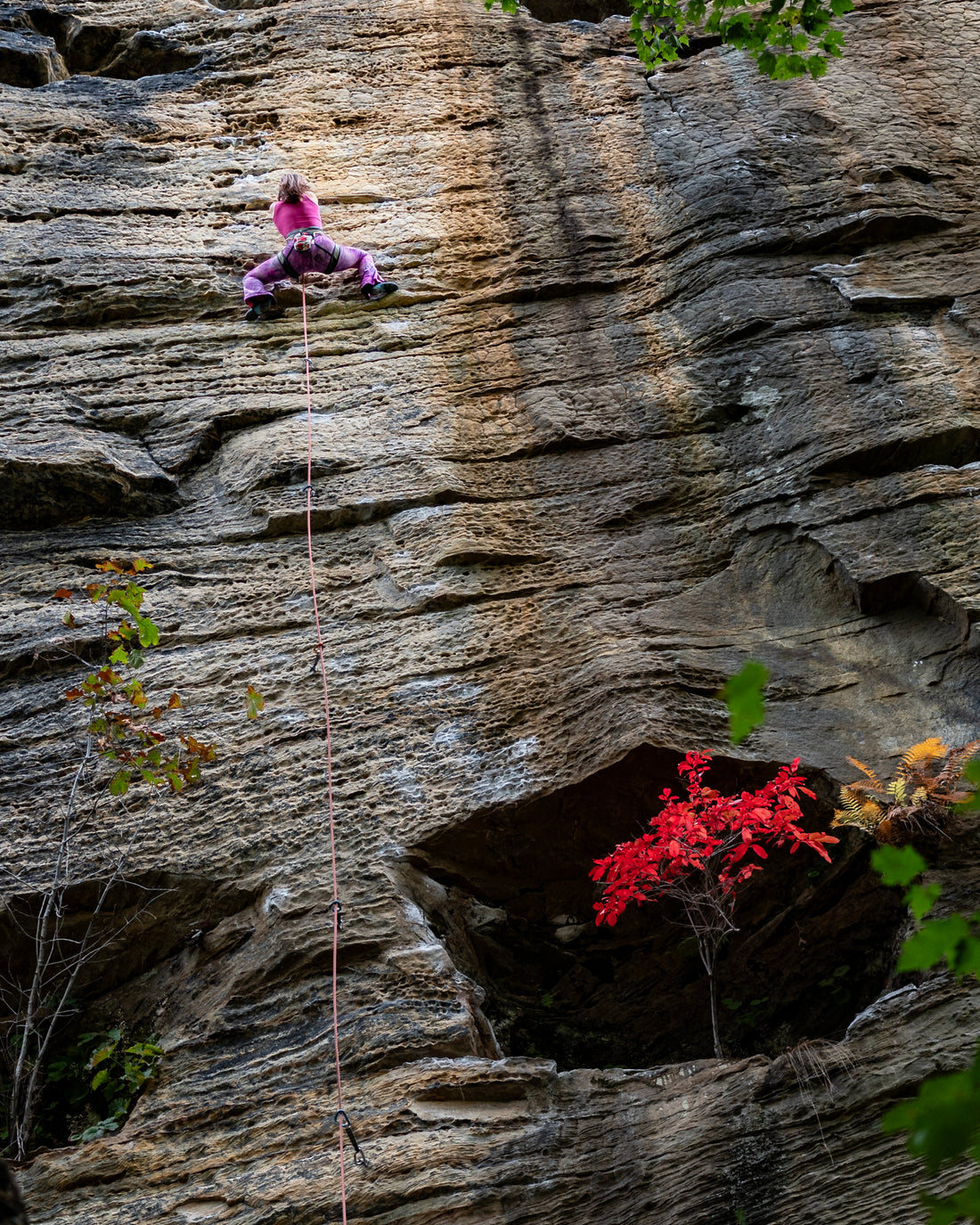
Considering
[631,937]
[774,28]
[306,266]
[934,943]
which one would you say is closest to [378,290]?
[306,266]

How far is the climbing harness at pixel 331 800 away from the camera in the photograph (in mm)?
4770

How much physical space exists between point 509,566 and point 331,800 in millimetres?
1913

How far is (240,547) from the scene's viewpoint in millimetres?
7344

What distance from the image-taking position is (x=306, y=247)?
8477mm

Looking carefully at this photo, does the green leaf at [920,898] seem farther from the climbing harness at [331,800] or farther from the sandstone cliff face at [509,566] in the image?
the climbing harness at [331,800]

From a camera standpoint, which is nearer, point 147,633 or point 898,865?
point 898,865

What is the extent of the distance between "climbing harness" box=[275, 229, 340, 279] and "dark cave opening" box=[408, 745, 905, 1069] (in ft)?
15.3

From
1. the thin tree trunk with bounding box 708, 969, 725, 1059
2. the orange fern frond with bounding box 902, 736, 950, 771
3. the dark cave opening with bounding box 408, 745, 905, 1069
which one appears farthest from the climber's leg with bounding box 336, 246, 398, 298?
the thin tree trunk with bounding box 708, 969, 725, 1059

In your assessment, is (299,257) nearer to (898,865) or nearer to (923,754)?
(923,754)

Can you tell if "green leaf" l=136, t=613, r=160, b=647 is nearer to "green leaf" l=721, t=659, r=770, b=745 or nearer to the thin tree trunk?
the thin tree trunk

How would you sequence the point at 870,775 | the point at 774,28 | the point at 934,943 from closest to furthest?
the point at 934,943 < the point at 870,775 < the point at 774,28

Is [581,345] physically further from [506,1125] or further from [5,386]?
[506,1125]

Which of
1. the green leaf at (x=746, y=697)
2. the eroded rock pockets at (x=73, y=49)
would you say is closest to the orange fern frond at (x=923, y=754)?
the green leaf at (x=746, y=697)

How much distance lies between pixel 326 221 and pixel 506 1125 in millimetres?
6976
